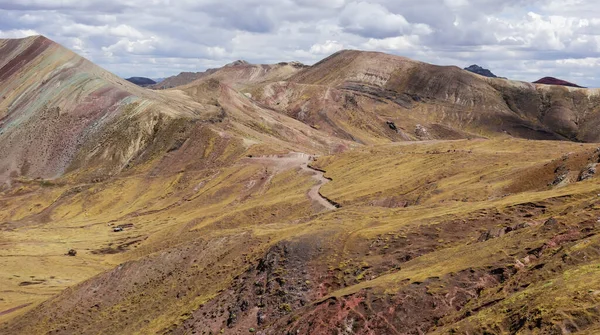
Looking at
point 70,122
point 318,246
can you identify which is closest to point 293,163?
point 318,246

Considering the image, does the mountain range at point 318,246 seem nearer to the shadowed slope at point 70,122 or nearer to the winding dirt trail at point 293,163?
the winding dirt trail at point 293,163

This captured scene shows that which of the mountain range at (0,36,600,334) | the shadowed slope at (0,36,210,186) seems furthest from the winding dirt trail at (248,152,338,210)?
the shadowed slope at (0,36,210,186)

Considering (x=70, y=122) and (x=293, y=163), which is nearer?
(x=293, y=163)

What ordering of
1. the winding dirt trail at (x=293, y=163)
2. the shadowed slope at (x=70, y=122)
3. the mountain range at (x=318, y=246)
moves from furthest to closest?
the shadowed slope at (x=70, y=122)
the winding dirt trail at (x=293, y=163)
the mountain range at (x=318, y=246)

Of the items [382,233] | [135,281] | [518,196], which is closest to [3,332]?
[135,281]

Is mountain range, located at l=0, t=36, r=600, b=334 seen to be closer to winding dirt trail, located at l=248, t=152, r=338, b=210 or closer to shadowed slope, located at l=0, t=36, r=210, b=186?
winding dirt trail, located at l=248, t=152, r=338, b=210

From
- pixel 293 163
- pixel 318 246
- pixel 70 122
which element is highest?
pixel 70 122

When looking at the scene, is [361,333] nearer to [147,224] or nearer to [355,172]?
[355,172]

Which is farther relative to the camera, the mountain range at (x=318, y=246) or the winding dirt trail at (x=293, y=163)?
the winding dirt trail at (x=293, y=163)

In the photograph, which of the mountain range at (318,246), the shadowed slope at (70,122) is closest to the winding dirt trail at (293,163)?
the mountain range at (318,246)

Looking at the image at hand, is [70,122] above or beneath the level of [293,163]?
above

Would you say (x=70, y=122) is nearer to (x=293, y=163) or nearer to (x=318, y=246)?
(x=293, y=163)

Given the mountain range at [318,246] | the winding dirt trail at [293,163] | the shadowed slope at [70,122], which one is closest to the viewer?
the mountain range at [318,246]
